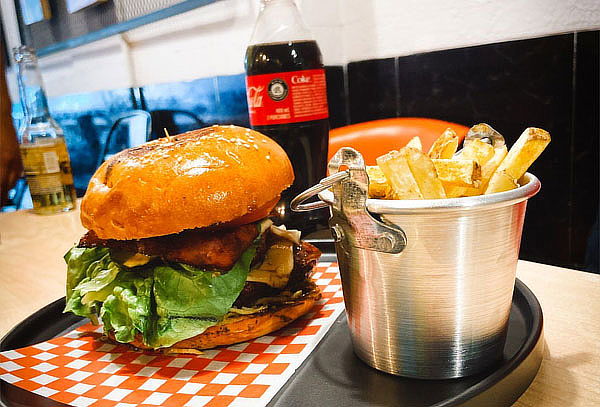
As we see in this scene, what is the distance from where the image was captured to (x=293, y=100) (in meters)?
1.56

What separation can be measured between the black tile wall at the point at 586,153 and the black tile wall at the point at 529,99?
0.09 feet

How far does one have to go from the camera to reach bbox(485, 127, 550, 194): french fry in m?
0.68

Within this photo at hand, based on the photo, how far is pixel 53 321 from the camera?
47.8 inches

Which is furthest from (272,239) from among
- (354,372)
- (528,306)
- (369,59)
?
(369,59)

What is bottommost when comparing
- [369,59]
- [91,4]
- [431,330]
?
[431,330]

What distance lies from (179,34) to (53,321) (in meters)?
2.65

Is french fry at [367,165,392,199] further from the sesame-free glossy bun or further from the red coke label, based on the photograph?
the red coke label

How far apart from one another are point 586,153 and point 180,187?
1.71 meters

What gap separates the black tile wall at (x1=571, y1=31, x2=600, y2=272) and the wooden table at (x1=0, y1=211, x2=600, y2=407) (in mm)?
956

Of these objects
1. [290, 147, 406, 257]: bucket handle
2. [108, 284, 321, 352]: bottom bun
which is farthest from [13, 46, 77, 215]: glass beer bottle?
[290, 147, 406, 257]: bucket handle

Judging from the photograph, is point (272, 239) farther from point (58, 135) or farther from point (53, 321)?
point (58, 135)

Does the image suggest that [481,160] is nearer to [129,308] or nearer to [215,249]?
[215,249]

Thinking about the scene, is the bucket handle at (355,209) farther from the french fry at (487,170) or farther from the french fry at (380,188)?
the french fry at (487,170)

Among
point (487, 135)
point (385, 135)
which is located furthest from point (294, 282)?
point (385, 135)
